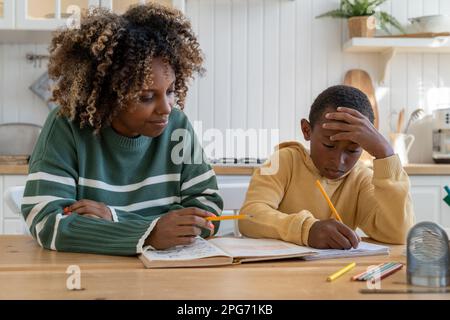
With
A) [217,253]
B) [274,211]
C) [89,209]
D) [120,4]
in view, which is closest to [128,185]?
[89,209]

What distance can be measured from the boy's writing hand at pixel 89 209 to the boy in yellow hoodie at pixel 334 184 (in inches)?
12.3

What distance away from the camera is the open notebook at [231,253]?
42.8 inches

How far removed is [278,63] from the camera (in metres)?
3.56

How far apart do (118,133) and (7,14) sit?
6.33ft

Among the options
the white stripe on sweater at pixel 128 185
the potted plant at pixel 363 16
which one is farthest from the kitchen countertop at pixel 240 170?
the white stripe on sweater at pixel 128 185

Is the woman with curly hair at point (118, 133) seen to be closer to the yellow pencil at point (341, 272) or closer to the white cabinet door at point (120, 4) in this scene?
the yellow pencil at point (341, 272)

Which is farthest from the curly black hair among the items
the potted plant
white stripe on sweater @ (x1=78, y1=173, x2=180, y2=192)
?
the potted plant

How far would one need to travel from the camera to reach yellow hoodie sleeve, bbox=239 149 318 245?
1.30 metres

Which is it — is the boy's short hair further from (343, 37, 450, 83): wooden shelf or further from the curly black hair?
(343, 37, 450, 83): wooden shelf

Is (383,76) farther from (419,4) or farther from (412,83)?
(419,4)

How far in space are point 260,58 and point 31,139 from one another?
1.29 m

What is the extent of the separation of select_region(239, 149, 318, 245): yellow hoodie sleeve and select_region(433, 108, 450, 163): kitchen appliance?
78.1 inches
